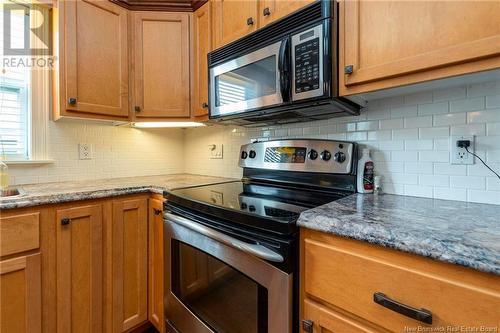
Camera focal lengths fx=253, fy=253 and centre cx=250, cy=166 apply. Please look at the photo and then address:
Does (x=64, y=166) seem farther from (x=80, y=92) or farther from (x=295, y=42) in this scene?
(x=295, y=42)

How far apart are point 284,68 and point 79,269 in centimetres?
143

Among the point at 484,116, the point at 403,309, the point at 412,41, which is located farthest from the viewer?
the point at 484,116

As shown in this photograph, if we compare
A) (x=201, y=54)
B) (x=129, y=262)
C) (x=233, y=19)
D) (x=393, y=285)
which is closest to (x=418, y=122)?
(x=393, y=285)

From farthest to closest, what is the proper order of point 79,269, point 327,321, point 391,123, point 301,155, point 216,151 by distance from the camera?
point 216,151 < point 301,155 < point 79,269 < point 391,123 < point 327,321

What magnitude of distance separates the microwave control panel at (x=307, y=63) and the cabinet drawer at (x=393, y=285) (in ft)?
2.10

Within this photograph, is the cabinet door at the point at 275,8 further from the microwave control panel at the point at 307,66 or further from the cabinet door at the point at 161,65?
the cabinet door at the point at 161,65

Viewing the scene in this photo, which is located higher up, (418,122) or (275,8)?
→ (275,8)

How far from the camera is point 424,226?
67cm

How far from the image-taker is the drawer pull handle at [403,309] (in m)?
0.57

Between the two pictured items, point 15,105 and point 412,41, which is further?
point 15,105

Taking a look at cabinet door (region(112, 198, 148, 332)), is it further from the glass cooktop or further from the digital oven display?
the digital oven display

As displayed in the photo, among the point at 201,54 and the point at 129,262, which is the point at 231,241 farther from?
the point at 201,54

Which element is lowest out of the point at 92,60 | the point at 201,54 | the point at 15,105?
the point at 15,105

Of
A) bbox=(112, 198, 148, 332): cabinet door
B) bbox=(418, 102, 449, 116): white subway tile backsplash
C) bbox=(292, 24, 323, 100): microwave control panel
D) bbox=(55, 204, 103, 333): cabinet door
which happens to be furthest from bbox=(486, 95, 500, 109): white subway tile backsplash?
bbox=(55, 204, 103, 333): cabinet door
